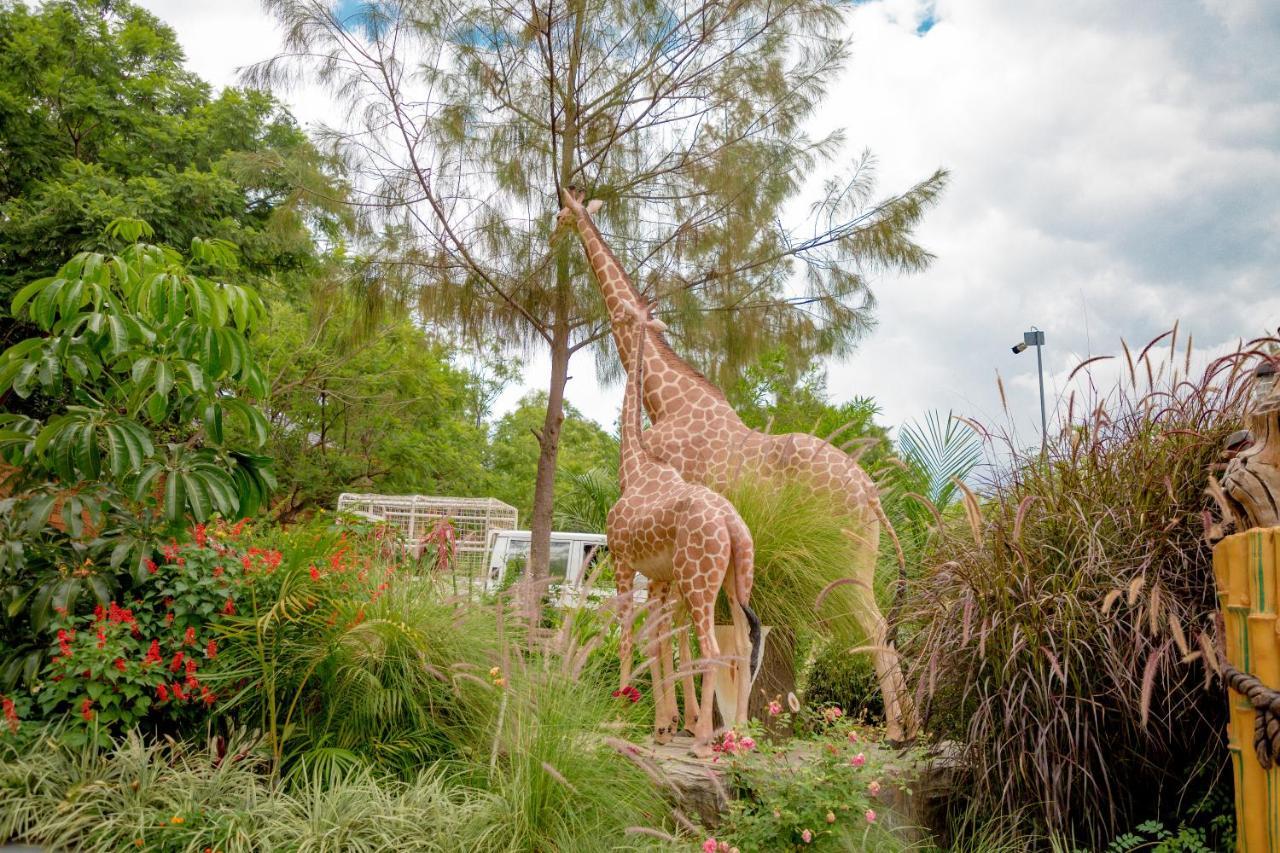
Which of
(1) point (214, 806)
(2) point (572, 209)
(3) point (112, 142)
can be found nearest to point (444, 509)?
(3) point (112, 142)

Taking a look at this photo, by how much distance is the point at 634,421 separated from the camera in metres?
5.34

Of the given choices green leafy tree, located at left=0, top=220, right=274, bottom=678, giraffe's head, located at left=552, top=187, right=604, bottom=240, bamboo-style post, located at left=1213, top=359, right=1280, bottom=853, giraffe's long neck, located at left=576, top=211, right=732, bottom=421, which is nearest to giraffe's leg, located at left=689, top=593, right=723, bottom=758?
giraffe's long neck, located at left=576, top=211, right=732, bottom=421

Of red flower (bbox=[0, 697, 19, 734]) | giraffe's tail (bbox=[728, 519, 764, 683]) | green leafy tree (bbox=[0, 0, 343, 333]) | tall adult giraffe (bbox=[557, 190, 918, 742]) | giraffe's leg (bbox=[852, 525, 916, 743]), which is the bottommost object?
red flower (bbox=[0, 697, 19, 734])

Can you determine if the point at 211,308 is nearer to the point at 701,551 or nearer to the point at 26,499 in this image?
the point at 26,499

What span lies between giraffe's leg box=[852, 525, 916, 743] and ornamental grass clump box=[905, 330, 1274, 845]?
378 millimetres

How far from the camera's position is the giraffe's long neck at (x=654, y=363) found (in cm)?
563

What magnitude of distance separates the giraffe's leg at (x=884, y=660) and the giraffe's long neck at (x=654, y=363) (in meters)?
1.18

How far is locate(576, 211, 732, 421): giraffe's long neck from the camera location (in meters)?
5.63

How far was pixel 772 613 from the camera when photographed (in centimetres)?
507

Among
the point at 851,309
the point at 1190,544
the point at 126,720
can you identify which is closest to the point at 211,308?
the point at 126,720

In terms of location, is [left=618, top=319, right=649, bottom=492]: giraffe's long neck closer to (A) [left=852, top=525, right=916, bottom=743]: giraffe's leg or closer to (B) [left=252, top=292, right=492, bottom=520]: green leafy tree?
(A) [left=852, top=525, right=916, bottom=743]: giraffe's leg

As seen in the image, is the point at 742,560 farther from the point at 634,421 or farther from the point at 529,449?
the point at 529,449

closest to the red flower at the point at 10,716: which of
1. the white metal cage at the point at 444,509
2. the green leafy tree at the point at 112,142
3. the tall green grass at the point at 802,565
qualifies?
the tall green grass at the point at 802,565

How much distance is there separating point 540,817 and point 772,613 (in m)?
2.01
